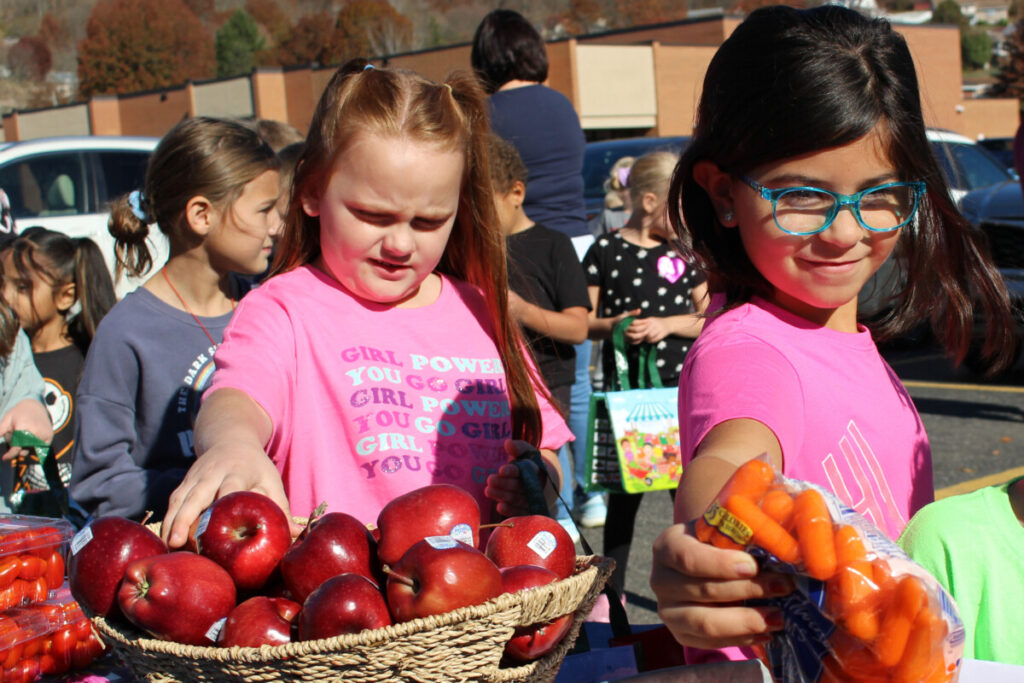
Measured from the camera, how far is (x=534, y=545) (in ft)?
5.01

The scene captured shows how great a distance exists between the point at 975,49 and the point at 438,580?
95344 mm

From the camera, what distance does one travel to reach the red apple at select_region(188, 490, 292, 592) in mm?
1423

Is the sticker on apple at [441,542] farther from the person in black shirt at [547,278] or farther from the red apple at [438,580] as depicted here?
the person in black shirt at [547,278]

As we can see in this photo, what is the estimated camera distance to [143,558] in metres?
1.45

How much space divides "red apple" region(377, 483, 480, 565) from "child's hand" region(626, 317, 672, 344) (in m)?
2.93

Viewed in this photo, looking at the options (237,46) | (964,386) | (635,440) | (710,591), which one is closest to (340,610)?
(710,591)

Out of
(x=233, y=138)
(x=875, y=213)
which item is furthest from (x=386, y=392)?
(x=233, y=138)

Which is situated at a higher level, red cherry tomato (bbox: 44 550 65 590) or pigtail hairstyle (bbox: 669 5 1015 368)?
pigtail hairstyle (bbox: 669 5 1015 368)

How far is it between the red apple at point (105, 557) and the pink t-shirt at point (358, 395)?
452mm

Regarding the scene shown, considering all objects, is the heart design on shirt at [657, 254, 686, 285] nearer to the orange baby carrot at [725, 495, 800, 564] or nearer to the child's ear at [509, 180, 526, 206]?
the child's ear at [509, 180, 526, 206]

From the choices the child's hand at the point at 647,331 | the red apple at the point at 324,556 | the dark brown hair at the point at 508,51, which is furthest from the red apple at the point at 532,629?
the dark brown hair at the point at 508,51

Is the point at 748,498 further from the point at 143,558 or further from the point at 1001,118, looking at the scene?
the point at 1001,118

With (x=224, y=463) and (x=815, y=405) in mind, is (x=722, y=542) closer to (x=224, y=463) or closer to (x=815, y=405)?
(x=815, y=405)

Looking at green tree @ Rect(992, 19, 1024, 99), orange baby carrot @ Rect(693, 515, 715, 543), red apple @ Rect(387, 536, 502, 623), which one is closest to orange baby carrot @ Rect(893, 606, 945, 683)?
orange baby carrot @ Rect(693, 515, 715, 543)
